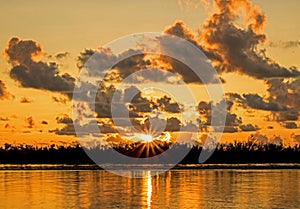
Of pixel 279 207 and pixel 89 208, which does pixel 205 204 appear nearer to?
pixel 279 207

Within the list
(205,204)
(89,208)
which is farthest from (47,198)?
(205,204)

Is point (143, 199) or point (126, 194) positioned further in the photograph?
point (126, 194)

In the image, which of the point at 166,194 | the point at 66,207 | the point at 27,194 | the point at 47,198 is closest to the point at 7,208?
the point at 66,207

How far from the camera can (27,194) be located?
8106cm

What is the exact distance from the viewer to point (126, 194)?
81.3 metres

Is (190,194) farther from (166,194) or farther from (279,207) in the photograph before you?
(279,207)

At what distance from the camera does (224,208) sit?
62875mm

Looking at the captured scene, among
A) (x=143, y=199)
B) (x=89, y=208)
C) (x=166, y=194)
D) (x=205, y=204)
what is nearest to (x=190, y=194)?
(x=166, y=194)

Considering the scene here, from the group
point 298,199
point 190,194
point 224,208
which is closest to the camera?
point 224,208

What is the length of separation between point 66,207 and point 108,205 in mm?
4144

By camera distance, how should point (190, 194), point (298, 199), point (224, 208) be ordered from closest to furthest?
point (224, 208), point (298, 199), point (190, 194)

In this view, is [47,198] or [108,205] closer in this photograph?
[108,205]

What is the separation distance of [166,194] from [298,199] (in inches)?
620

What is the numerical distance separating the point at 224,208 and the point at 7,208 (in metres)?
19.3
